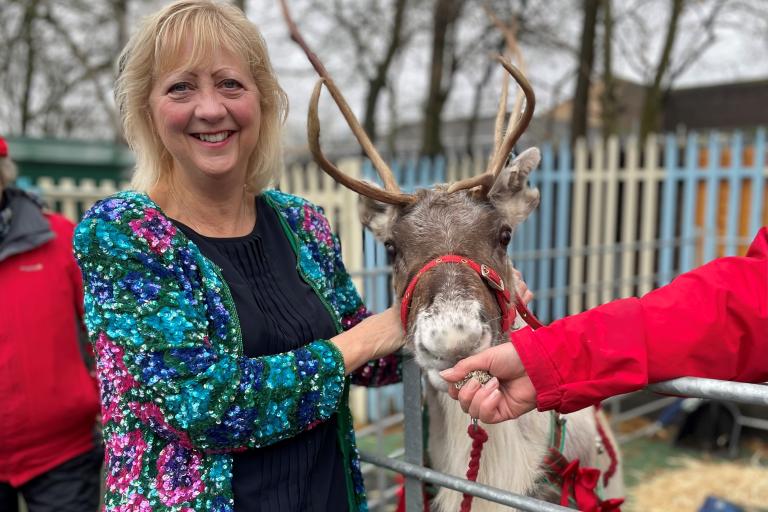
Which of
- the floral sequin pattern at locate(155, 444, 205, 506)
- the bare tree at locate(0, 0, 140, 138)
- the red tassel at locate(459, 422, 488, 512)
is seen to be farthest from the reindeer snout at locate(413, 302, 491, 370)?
the bare tree at locate(0, 0, 140, 138)

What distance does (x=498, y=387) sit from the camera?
154 centimetres

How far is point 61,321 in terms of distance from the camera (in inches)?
103

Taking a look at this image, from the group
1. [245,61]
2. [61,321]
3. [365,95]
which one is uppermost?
[365,95]

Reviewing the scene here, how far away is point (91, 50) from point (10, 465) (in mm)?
14466

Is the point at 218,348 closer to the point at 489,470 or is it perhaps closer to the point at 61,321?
the point at 489,470

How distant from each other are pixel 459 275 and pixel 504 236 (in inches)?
18.3

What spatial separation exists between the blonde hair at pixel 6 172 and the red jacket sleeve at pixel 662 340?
7.95ft

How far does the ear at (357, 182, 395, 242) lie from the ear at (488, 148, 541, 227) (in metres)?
0.42

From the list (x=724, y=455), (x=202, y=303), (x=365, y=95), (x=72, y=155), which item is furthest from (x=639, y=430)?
(x=365, y=95)

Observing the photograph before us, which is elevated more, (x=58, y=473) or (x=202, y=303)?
(x=202, y=303)

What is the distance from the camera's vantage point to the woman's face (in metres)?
1.80

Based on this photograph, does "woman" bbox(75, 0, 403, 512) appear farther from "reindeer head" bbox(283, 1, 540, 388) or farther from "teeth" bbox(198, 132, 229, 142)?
"reindeer head" bbox(283, 1, 540, 388)

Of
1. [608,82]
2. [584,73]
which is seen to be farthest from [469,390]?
[584,73]

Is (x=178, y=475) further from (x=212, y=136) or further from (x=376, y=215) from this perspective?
(x=376, y=215)
